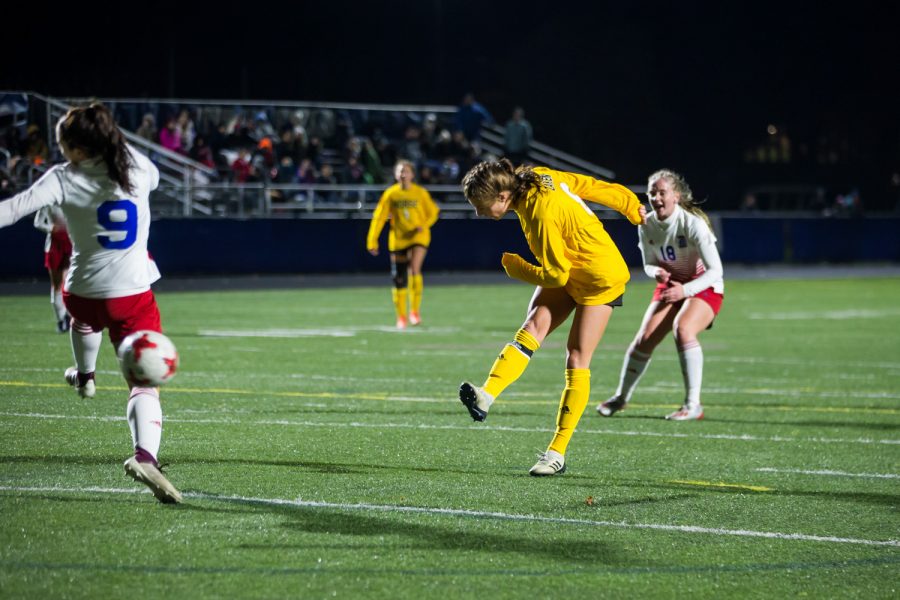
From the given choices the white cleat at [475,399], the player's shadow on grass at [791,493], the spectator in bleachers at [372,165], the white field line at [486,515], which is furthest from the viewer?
the spectator in bleachers at [372,165]

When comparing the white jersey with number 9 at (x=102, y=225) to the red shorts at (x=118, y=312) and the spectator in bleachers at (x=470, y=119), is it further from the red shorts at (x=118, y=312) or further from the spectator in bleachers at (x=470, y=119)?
the spectator in bleachers at (x=470, y=119)

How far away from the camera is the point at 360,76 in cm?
4375

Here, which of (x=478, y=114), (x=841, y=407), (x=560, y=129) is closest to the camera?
(x=841, y=407)

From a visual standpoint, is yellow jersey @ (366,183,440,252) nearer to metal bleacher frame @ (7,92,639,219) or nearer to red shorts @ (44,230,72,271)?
red shorts @ (44,230,72,271)

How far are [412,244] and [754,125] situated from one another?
3678cm

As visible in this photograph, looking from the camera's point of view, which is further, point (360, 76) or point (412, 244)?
point (360, 76)

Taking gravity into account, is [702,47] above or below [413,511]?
above

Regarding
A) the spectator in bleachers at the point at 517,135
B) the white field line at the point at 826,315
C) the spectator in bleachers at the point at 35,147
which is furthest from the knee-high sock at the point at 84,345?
the spectator in bleachers at the point at 517,135

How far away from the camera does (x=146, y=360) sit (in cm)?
676

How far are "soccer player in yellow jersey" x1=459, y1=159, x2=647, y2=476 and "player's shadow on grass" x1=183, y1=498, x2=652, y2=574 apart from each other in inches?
53.8

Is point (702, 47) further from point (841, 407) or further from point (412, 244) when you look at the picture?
point (841, 407)

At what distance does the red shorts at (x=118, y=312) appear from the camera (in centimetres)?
697

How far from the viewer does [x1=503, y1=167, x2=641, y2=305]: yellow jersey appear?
8008 millimetres

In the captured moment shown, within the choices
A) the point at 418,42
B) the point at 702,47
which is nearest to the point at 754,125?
the point at 702,47
